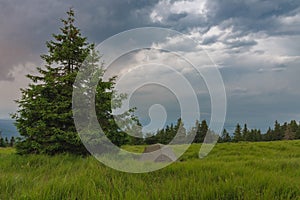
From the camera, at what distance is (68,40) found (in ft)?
28.2

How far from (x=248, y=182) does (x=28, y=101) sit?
7.05 m

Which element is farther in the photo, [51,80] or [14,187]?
[51,80]

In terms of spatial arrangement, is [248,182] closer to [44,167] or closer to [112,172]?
[112,172]

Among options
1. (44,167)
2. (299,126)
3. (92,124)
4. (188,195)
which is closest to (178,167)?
(188,195)

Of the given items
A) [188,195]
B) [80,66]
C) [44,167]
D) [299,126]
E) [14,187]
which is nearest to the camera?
[188,195]

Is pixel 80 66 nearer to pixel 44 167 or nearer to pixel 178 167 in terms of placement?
pixel 44 167

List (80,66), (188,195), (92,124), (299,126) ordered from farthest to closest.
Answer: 1. (299,126)
2. (80,66)
3. (92,124)
4. (188,195)

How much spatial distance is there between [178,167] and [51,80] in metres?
5.44

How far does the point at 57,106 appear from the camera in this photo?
7582 millimetres

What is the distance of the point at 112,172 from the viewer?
4406 mm

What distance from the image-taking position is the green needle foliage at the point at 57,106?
748 centimetres

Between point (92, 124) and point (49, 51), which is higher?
point (49, 51)

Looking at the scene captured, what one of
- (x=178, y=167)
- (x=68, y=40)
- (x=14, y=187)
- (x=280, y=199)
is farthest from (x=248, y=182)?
(x=68, y=40)

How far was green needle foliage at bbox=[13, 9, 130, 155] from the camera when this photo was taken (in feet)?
24.5
